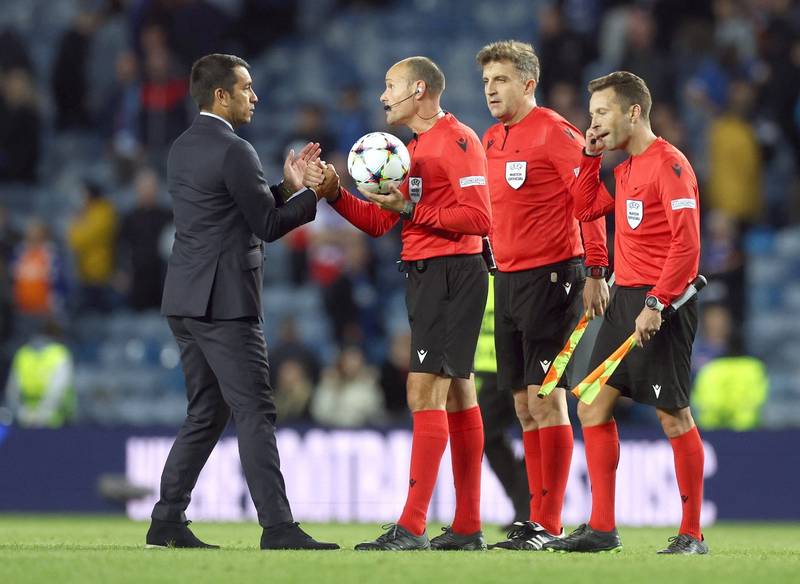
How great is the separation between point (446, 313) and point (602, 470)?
112 cm

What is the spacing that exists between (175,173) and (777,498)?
6706mm

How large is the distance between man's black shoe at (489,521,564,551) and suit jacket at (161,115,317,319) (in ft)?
5.86

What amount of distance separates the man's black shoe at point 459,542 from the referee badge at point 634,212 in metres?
1.78

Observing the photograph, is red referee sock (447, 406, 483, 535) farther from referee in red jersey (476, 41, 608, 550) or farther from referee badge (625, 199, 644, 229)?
referee badge (625, 199, 644, 229)

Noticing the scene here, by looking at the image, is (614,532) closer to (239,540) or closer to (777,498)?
(239,540)

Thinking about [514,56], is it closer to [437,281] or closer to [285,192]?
[437,281]

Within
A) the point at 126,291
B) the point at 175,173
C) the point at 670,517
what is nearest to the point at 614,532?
the point at 175,173

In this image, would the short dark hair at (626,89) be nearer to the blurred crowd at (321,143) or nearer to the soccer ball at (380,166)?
the soccer ball at (380,166)

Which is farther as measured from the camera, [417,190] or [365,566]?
[417,190]

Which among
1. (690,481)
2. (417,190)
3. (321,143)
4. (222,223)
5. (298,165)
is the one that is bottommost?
(690,481)

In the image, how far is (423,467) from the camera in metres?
7.98

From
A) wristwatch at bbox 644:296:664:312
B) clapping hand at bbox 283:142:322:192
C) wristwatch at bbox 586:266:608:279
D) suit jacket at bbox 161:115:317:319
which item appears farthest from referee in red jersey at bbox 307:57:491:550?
wristwatch at bbox 644:296:664:312

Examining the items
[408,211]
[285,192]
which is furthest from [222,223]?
[408,211]

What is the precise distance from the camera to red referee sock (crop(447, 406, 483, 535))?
323 inches
